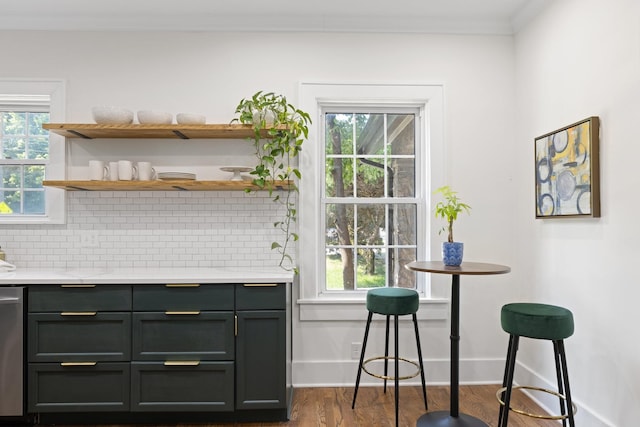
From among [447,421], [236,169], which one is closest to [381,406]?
[447,421]

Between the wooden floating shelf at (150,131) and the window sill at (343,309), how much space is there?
1.33m

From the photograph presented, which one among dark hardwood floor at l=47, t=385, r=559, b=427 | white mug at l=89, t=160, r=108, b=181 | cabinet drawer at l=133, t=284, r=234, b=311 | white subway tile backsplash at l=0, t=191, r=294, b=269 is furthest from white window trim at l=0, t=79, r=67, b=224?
dark hardwood floor at l=47, t=385, r=559, b=427

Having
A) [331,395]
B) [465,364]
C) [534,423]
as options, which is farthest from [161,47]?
[534,423]

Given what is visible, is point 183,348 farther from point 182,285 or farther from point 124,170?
point 124,170

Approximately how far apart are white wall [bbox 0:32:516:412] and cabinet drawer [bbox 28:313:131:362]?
664 millimetres

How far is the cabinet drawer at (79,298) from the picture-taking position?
2.45m

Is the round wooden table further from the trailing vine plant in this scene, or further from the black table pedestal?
the trailing vine plant

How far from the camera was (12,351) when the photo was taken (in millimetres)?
2426

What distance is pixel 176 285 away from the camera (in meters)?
2.48

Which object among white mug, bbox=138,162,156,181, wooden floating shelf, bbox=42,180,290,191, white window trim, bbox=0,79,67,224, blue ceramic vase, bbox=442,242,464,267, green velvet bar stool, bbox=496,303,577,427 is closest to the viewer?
green velvet bar stool, bbox=496,303,577,427

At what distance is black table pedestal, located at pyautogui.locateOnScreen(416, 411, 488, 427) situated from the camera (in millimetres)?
2404

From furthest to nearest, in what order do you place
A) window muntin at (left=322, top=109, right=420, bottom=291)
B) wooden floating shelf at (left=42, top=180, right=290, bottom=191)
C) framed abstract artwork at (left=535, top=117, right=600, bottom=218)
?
window muntin at (left=322, top=109, right=420, bottom=291) < wooden floating shelf at (left=42, top=180, right=290, bottom=191) < framed abstract artwork at (left=535, top=117, right=600, bottom=218)

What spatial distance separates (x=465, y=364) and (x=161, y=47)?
3.42m

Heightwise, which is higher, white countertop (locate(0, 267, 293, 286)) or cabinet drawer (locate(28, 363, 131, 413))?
white countertop (locate(0, 267, 293, 286))
